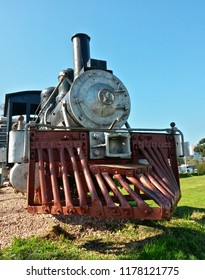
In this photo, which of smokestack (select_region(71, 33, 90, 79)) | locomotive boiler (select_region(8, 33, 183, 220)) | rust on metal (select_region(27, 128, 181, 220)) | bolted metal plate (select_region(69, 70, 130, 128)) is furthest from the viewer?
smokestack (select_region(71, 33, 90, 79))

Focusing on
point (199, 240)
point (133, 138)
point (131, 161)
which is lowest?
point (199, 240)

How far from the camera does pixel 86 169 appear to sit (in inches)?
121

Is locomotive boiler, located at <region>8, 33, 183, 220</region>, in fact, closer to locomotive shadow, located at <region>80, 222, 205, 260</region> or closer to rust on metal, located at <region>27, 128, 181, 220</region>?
rust on metal, located at <region>27, 128, 181, 220</region>

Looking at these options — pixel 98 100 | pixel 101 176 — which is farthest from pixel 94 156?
pixel 98 100

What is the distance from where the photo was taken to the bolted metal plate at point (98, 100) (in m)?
3.96

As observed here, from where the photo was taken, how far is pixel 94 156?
136 inches

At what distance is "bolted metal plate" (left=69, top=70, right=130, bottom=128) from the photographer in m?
3.96

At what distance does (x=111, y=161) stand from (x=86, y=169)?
1.98 ft

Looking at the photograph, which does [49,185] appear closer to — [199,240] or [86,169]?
[86,169]

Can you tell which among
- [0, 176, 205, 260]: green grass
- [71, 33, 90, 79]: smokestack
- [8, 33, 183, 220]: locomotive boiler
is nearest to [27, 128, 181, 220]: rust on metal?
[8, 33, 183, 220]: locomotive boiler

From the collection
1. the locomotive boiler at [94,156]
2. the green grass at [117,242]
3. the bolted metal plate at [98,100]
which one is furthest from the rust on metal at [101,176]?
the bolted metal plate at [98,100]

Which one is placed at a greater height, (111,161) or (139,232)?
(111,161)
